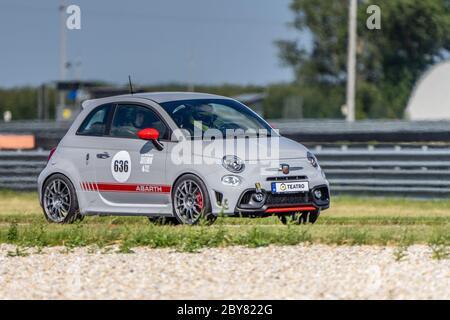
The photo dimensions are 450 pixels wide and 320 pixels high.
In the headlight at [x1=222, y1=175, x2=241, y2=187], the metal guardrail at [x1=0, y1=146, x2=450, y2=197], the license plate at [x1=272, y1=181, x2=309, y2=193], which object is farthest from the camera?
the metal guardrail at [x1=0, y1=146, x2=450, y2=197]

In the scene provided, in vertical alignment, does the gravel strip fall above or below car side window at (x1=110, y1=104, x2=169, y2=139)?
below

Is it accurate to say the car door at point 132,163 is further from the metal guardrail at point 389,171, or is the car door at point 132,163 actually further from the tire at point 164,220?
the metal guardrail at point 389,171

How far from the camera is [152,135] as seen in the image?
47.3 feet

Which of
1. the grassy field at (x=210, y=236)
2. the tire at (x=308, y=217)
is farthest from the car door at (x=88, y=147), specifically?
the tire at (x=308, y=217)

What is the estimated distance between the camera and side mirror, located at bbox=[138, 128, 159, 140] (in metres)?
14.4

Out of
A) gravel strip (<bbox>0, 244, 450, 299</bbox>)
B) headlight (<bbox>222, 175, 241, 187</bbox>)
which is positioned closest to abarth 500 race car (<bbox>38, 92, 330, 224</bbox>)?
headlight (<bbox>222, 175, 241, 187</bbox>)

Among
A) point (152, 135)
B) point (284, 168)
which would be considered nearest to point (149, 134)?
point (152, 135)

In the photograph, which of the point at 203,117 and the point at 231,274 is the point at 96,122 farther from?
the point at 231,274

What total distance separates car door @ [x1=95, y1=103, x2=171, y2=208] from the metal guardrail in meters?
7.22

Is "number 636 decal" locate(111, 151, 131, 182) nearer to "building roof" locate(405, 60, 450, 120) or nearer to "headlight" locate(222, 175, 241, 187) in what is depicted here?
"headlight" locate(222, 175, 241, 187)

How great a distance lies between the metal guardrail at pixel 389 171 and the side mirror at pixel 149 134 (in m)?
7.62

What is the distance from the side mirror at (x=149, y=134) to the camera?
1443 centimetres

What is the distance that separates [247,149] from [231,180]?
1.40ft
